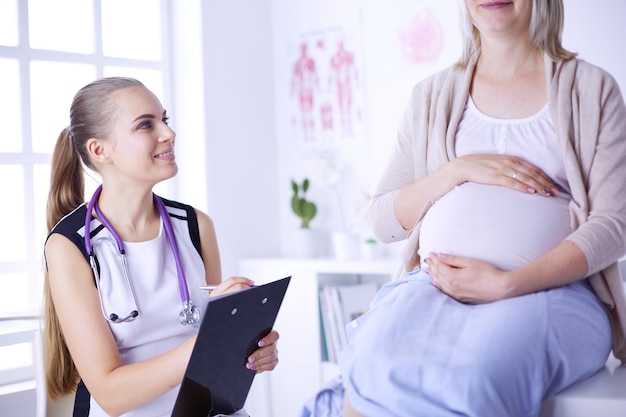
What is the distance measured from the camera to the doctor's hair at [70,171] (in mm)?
1612

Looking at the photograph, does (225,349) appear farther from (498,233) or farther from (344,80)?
(344,80)

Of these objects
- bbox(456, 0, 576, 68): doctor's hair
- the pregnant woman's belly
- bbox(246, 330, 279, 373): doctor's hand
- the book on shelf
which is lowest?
the book on shelf

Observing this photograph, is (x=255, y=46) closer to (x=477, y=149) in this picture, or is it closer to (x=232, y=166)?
(x=232, y=166)

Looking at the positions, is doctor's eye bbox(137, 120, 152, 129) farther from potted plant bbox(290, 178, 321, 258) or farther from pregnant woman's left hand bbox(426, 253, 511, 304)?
potted plant bbox(290, 178, 321, 258)

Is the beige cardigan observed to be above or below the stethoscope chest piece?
above

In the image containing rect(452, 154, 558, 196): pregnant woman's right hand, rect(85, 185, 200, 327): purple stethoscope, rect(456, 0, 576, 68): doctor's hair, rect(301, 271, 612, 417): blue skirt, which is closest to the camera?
rect(301, 271, 612, 417): blue skirt

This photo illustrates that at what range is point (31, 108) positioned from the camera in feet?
9.76

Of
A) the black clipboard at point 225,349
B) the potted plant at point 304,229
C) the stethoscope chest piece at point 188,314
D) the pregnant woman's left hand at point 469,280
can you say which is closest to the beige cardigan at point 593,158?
the pregnant woman's left hand at point 469,280

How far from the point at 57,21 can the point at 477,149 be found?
7.20 ft

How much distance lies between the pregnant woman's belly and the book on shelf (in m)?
1.58

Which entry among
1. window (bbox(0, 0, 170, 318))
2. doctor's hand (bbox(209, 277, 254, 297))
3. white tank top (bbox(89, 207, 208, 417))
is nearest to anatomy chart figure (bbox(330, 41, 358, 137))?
window (bbox(0, 0, 170, 318))

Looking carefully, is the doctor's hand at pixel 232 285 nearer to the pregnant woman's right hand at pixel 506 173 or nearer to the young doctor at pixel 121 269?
the young doctor at pixel 121 269

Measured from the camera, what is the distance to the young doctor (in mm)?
1508

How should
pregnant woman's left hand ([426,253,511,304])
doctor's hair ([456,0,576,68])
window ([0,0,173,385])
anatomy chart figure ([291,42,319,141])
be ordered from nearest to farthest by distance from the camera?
1. pregnant woman's left hand ([426,253,511,304])
2. doctor's hair ([456,0,576,68])
3. window ([0,0,173,385])
4. anatomy chart figure ([291,42,319,141])
